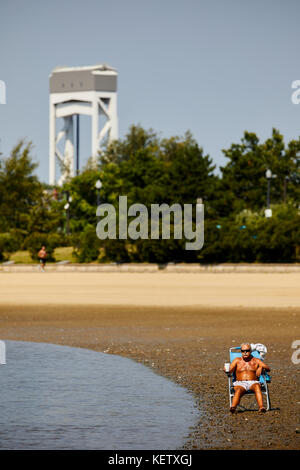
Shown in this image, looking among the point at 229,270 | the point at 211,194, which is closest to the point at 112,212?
the point at 211,194

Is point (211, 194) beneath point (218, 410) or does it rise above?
above

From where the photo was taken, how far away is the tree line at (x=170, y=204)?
45719 millimetres

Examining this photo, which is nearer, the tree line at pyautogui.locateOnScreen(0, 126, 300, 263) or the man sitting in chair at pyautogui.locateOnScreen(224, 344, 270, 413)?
the man sitting in chair at pyautogui.locateOnScreen(224, 344, 270, 413)

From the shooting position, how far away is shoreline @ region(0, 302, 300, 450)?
34.0 ft

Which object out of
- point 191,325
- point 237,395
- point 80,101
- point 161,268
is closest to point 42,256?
point 161,268

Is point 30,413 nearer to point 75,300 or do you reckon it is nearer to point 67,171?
point 75,300

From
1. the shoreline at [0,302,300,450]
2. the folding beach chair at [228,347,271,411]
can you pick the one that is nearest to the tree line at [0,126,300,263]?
the shoreline at [0,302,300,450]

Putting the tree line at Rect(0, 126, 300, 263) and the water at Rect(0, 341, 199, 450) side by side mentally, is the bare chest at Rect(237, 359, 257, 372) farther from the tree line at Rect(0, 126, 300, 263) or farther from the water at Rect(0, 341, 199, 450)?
the tree line at Rect(0, 126, 300, 263)

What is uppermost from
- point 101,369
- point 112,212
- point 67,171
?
point 67,171

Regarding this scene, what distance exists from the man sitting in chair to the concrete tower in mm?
102998

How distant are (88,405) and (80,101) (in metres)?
110

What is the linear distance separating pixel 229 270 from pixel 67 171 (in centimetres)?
4654

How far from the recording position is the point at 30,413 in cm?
1130
